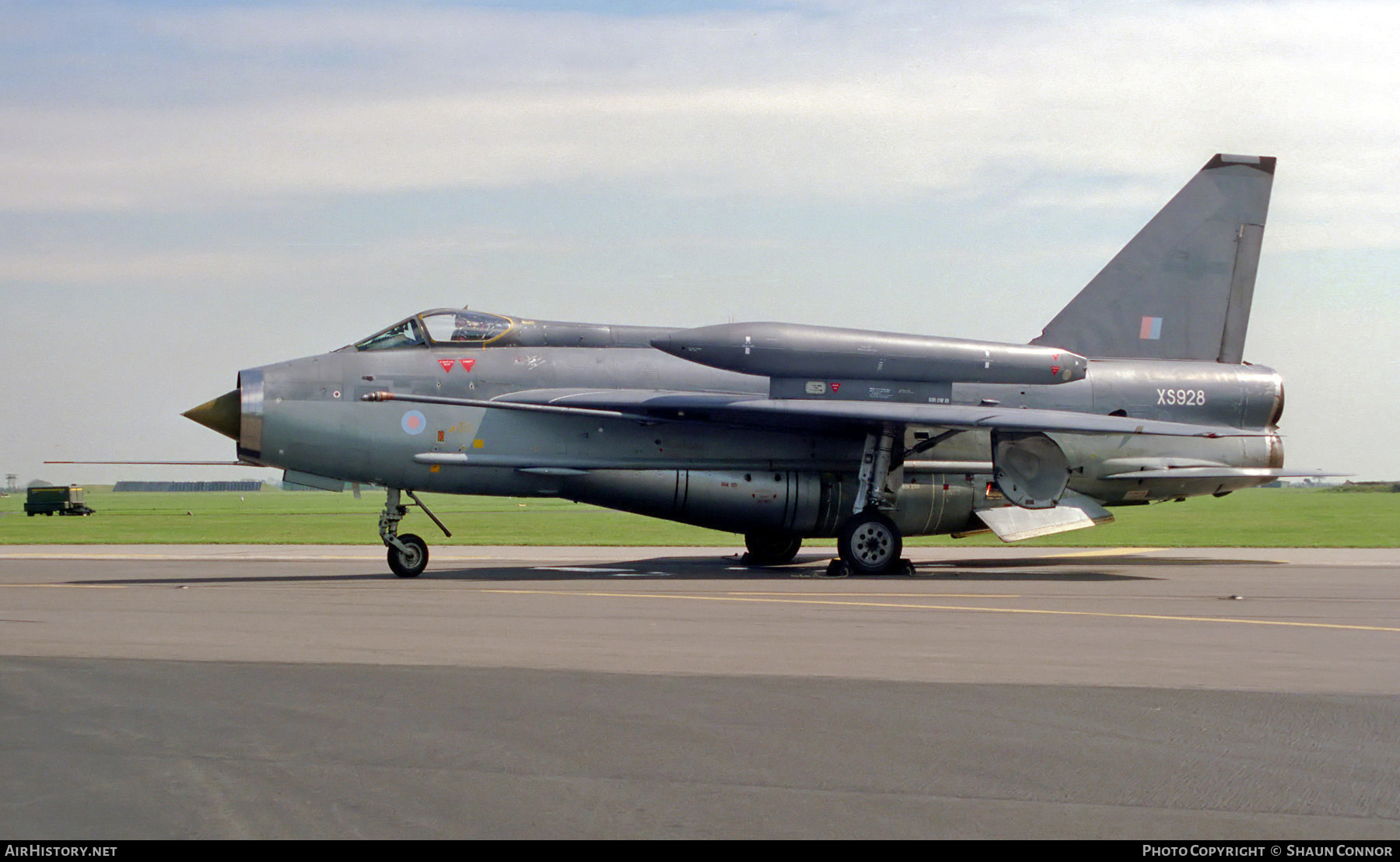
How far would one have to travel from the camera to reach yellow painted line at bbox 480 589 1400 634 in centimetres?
1166

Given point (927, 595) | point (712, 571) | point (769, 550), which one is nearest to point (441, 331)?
point (712, 571)

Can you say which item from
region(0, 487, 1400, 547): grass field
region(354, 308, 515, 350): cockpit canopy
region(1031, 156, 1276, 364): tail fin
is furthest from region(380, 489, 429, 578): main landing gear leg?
region(1031, 156, 1276, 364): tail fin

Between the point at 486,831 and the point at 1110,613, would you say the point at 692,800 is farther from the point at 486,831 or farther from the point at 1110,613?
the point at 1110,613

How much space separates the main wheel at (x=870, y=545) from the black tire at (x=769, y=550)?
2.88 metres

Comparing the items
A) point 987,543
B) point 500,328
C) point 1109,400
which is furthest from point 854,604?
point 987,543

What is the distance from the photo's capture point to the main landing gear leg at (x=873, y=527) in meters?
18.8

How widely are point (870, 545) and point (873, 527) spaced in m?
0.29

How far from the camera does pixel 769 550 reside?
21.8 meters

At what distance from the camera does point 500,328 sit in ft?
63.5

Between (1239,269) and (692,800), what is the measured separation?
2062cm

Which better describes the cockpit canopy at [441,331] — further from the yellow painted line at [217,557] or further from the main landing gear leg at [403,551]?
the yellow painted line at [217,557]

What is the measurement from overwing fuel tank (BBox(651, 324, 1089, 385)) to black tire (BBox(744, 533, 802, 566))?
393 cm

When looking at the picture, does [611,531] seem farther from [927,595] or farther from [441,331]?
→ [927,595]

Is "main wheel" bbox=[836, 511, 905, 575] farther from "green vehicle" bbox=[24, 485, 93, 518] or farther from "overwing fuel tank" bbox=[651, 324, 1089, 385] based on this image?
"green vehicle" bbox=[24, 485, 93, 518]
